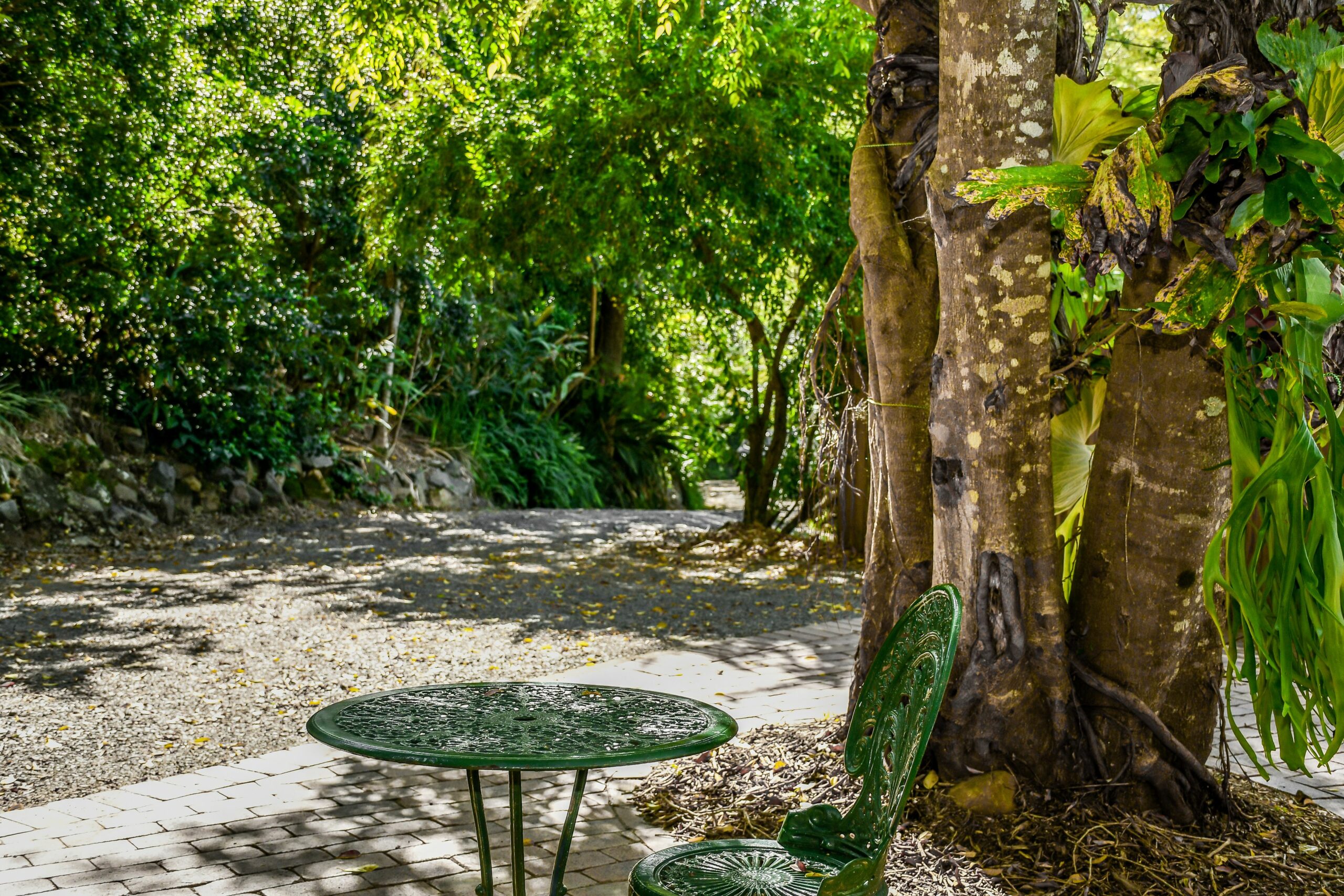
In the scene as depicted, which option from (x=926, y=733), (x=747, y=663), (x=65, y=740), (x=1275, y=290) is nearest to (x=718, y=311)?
(x=747, y=663)

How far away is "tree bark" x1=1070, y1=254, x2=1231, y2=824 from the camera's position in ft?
11.7

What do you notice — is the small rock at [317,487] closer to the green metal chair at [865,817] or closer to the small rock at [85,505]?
the small rock at [85,505]

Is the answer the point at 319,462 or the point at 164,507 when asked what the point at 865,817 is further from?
the point at 319,462

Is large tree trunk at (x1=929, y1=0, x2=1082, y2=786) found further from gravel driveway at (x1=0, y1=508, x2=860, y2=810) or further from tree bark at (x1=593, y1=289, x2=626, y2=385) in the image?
tree bark at (x1=593, y1=289, x2=626, y2=385)

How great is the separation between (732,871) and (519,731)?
0.61 metres

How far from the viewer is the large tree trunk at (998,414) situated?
356 centimetres

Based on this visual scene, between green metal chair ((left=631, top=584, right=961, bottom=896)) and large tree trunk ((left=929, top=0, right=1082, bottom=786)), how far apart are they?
0.79m

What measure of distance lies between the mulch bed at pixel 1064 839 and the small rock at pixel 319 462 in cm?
1118

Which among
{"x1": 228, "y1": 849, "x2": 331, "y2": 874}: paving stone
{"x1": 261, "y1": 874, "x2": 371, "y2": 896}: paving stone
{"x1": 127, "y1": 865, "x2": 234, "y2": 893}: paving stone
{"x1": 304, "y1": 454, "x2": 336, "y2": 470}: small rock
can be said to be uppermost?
{"x1": 304, "y1": 454, "x2": 336, "y2": 470}: small rock

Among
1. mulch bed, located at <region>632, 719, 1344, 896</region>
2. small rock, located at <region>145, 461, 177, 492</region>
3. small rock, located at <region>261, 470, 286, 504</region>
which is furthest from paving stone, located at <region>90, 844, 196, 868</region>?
small rock, located at <region>261, 470, 286, 504</region>

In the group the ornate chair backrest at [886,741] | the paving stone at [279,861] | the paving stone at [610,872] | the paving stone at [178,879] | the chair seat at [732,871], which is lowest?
the paving stone at [610,872]

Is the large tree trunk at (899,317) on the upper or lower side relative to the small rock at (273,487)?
upper

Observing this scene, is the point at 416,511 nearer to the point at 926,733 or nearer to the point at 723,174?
the point at 723,174

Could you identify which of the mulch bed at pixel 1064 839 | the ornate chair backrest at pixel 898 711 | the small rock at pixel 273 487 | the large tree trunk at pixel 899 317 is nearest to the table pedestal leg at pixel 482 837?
the ornate chair backrest at pixel 898 711
